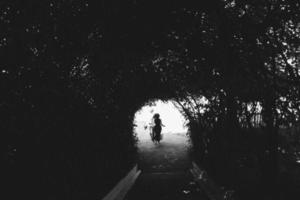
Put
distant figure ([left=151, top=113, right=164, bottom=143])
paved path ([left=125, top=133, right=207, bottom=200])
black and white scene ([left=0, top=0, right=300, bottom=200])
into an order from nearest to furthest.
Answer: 1. black and white scene ([left=0, top=0, right=300, bottom=200])
2. paved path ([left=125, top=133, right=207, bottom=200])
3. distant figure ([left=151, top=113, right=164, bottom=143])

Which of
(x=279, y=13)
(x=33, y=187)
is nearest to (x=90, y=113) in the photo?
(x=33, y=187)

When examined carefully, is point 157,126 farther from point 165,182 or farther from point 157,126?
point 165,182

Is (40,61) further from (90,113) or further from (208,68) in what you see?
(208,68)

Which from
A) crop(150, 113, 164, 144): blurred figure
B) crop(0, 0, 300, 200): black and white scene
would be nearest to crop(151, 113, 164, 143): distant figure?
crop(150, 113, 164, 144): blurred figure

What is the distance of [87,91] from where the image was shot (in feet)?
31.4

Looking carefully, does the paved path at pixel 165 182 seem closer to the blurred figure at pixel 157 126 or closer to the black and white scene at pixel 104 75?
the black and white scene at pixel 104 75

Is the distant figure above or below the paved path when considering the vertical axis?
above

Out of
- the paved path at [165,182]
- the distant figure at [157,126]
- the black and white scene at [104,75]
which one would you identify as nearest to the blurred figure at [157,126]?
the distant figure at [157,126]

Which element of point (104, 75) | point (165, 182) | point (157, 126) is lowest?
point (165, 182)

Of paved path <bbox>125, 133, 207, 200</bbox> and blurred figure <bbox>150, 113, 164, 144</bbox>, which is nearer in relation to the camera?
paved path <bbox>125, 133, 207, 200</bbox>

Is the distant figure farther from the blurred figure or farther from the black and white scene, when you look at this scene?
the black and white scene

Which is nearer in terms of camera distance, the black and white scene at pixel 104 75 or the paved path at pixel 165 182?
the black and white scene at pixel 104 75

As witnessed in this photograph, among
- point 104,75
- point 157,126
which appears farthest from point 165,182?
point 157,126

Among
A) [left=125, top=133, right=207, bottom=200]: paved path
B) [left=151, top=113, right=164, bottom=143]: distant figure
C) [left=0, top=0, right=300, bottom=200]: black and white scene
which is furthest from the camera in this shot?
[left=151, top=113, right=164, bottom=143]: distant figure
